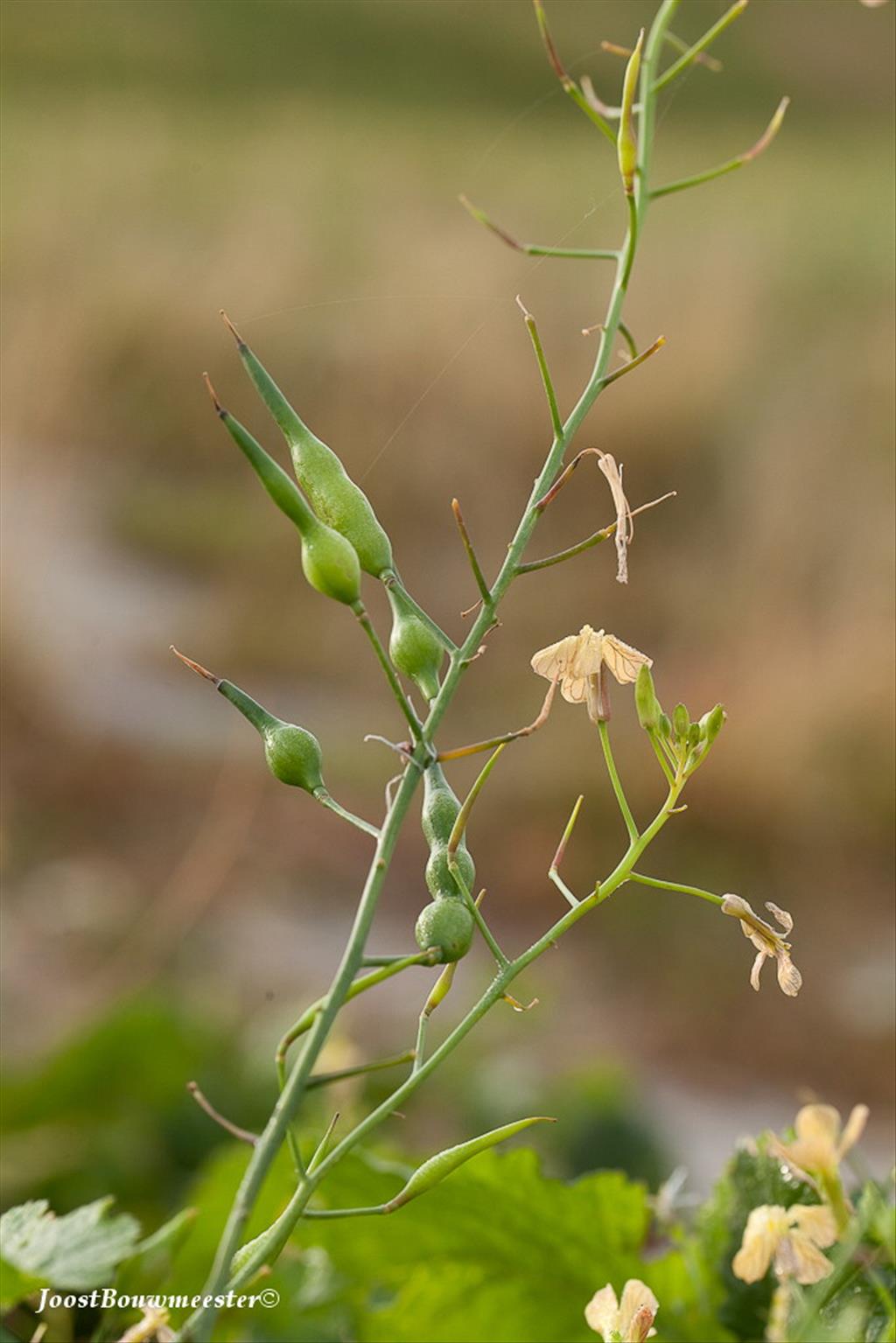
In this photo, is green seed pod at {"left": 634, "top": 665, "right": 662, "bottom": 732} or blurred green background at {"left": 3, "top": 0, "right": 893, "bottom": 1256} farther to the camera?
blurred green background at {"left": 3, "top": 0, "right": 893, "bottom": 1256}

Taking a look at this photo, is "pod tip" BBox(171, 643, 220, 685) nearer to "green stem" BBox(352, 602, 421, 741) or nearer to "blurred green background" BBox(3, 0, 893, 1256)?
"green stem" BBox(352, 602, 421, 741)

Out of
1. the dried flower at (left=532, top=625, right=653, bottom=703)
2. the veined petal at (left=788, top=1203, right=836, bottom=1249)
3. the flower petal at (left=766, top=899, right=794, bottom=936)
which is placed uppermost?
the dried flower at (left=532, top=625, right=653, bottom=703)

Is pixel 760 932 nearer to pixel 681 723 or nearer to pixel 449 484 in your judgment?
pixel 681 723

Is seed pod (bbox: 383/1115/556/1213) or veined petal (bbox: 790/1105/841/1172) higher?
seed pod (bbox: 383/1115/556/1213)

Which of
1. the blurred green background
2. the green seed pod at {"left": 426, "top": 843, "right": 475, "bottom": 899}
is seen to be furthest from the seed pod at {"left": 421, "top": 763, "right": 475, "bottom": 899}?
the blurred green background

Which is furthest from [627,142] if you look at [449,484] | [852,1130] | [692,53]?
[449,484]

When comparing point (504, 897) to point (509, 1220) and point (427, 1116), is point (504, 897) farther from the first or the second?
point (509, 1220)

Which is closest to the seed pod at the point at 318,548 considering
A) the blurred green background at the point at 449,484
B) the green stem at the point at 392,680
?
the green stem at the point at 392,680

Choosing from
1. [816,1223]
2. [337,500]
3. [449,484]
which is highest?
[337,500]
